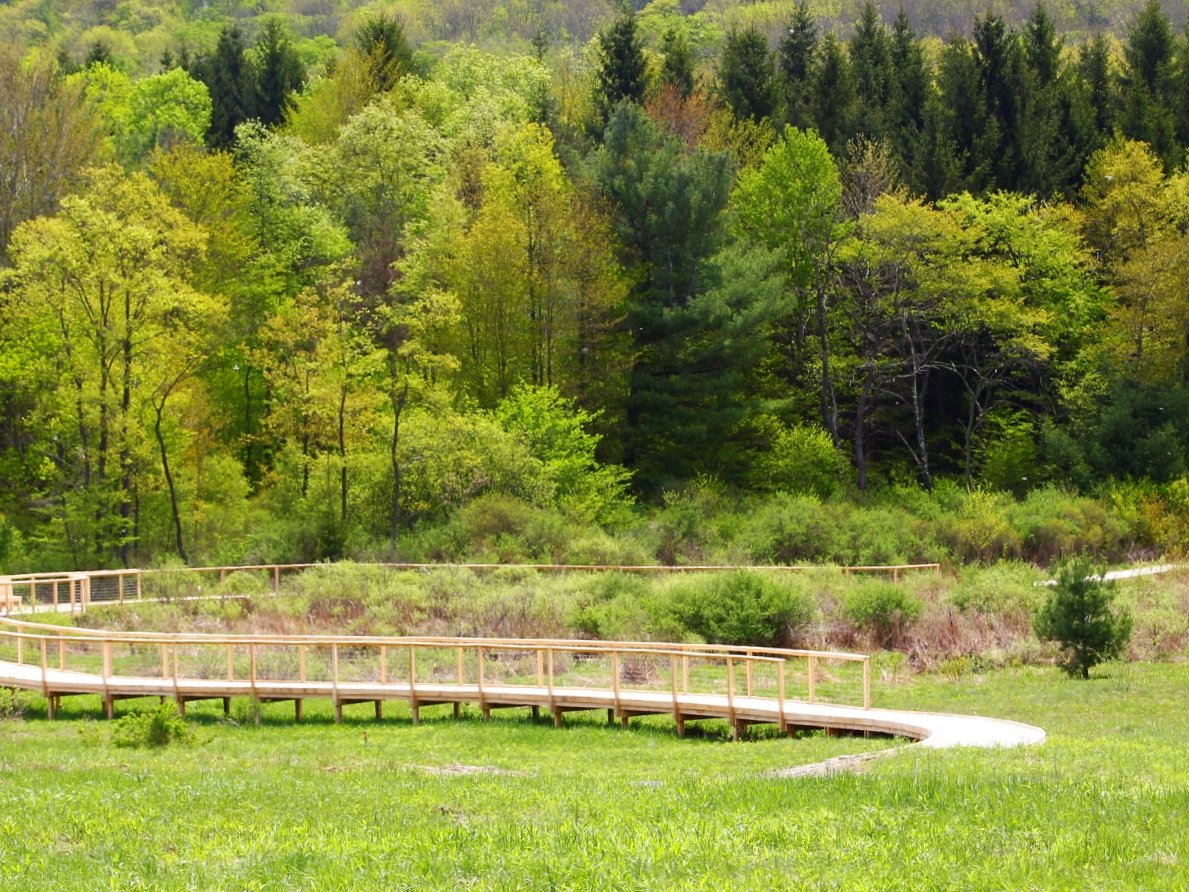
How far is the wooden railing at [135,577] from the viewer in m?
38.6

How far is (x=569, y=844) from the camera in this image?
12.6 meters

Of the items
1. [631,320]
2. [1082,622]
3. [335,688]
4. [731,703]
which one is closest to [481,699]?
[335,688]

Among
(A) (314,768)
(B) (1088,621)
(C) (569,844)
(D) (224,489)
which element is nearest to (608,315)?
(D) (224,489)

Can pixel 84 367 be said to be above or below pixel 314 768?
above

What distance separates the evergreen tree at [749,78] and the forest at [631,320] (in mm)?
167

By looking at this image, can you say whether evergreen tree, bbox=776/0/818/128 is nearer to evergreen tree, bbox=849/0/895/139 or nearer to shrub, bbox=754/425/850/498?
evergreen tree, bbox=849/0/895/139

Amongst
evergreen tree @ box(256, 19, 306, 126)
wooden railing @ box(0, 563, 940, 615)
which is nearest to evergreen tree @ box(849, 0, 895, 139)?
wooden railing @ box(0, 563, 940, 615)

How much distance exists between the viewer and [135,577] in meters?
41.4

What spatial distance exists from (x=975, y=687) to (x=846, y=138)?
1701 inches

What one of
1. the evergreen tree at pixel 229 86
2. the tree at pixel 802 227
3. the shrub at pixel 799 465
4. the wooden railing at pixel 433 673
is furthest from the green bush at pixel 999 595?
the evergreen tree at pixel 229 86

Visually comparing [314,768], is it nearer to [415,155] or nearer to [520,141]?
[520,141]

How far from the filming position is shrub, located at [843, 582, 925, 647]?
3434 centimetres

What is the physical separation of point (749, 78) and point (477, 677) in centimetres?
4931

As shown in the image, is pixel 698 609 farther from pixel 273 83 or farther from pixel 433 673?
pixel 273 83
